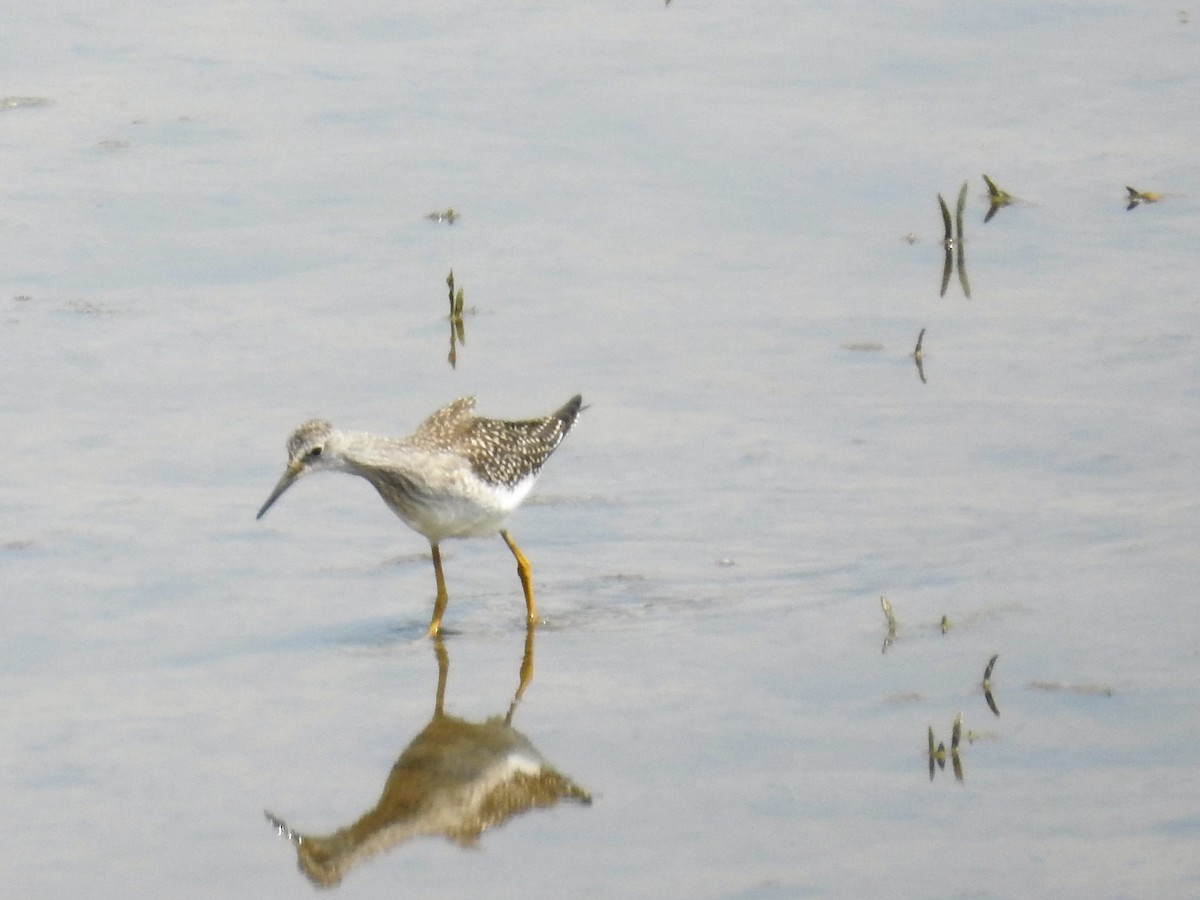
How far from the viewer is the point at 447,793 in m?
7.24

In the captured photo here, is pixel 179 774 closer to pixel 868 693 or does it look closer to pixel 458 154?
pixel 868 693

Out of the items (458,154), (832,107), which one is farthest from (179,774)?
(832,107)

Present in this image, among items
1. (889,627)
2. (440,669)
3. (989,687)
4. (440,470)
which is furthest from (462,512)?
(989,687)

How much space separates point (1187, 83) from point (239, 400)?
6.68 m

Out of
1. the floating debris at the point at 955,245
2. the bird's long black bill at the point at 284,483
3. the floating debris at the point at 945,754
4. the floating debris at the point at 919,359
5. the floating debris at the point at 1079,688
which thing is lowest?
the floating debris at the point at 945,754

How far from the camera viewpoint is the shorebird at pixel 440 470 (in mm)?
8344

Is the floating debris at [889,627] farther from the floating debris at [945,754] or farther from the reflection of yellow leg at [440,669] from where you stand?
the reflection of yellow leg at [440,669]

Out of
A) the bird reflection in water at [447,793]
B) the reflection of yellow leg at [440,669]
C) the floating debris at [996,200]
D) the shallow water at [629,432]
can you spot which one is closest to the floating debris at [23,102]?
the shallow water at [629,432]

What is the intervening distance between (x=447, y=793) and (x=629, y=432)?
2856 millimetres

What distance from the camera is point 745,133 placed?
12.7 meters

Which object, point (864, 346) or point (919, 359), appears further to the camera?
point (864, 346)

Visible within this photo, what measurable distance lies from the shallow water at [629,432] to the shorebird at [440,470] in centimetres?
32

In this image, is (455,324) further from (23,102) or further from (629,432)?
(23,102)

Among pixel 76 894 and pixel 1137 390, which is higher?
pixel 1137 390
